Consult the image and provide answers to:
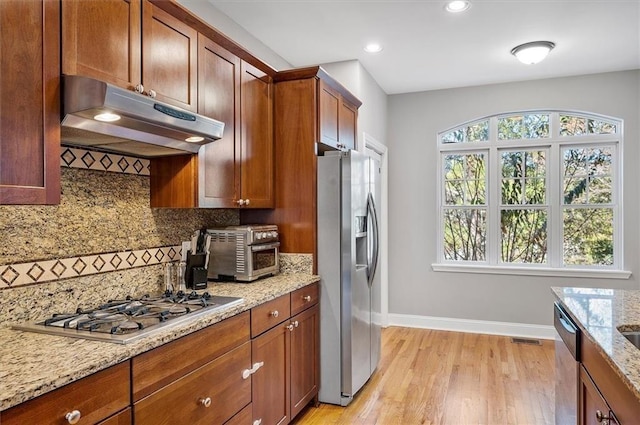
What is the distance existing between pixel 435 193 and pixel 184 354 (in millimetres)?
3869

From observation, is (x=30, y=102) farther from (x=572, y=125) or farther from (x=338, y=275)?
(x=572, y=125)

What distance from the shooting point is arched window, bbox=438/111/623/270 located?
4422 mm

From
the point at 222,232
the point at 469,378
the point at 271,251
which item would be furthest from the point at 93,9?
the point at 469,378

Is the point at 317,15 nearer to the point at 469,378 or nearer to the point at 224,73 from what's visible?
the point at 224,73

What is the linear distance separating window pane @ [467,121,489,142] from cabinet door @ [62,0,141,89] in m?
3.91

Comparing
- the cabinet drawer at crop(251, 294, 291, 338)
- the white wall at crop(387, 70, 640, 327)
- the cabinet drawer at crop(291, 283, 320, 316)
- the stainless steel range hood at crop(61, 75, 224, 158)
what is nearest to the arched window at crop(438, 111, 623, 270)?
the white wall at crop(387, 70, 640, 327)

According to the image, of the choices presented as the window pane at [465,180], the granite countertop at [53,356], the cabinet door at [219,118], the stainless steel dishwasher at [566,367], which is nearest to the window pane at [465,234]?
the window pane at [465,180]

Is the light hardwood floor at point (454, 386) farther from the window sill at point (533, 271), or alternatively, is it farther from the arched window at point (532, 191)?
the arched window at point (532, 191)

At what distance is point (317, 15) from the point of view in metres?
3.04

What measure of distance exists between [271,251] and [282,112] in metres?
1.02

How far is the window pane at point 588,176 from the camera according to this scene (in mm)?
4414

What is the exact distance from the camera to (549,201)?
4.55m

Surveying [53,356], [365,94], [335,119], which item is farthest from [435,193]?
[53,356]

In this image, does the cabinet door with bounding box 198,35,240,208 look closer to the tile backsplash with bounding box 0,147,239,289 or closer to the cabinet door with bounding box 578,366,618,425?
the tile backsplash with bounding box 0,147,239,289
